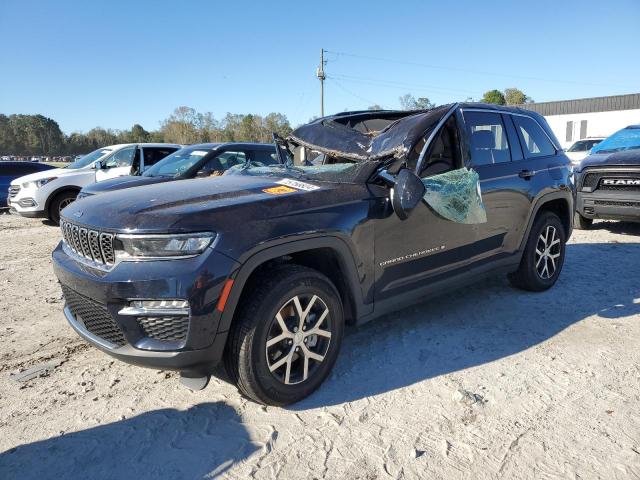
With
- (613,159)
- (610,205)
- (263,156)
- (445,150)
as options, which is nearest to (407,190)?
(445,150)

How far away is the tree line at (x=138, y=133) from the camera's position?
6950 cm

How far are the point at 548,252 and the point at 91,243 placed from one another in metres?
4.25

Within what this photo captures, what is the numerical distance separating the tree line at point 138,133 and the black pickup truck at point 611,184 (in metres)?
60.1

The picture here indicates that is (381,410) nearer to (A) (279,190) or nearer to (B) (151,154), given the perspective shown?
(A) (279,190)

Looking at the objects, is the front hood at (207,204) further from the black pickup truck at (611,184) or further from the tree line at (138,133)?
the tree line at (138,133)

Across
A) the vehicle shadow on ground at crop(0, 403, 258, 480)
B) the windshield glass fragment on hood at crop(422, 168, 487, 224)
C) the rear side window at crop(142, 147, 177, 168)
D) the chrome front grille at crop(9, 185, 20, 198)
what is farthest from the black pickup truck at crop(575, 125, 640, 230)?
the chrome front grille at crop(9, 185, 20, 198)

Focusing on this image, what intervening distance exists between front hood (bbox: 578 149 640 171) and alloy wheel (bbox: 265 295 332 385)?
Answer: 652 cm

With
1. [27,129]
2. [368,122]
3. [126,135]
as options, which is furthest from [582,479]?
[27,129]

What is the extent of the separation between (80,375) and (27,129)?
305 feet

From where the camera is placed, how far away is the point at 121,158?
34.5ft

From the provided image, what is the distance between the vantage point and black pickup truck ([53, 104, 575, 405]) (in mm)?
2367

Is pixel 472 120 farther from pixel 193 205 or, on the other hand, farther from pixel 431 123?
pixel 193 205

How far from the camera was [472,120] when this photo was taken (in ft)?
13.0

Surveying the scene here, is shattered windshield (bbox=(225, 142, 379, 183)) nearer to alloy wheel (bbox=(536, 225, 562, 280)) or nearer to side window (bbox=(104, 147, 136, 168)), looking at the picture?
alloy wheel (bbox=(536, 225, 562, 280))
